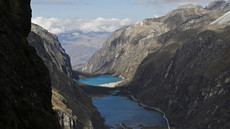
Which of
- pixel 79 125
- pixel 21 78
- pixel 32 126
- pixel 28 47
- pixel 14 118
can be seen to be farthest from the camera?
pixel 79 125

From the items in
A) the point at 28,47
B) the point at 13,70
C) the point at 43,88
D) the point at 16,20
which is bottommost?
the point at 43,88

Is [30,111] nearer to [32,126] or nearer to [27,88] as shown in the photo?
[32,126]

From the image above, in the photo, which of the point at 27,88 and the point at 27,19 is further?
the point at 27,19

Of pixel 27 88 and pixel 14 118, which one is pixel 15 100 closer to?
pixel 14 118

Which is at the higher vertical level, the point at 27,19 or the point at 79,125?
the point at 27,19

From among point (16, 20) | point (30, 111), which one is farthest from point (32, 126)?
point (16, 20)

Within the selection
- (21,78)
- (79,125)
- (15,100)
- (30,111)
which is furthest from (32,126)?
(79,125)

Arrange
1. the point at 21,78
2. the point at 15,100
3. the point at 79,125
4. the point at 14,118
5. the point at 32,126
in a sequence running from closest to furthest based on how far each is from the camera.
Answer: the point at 14,118 < the point at 15,100 < the point at 32,126 < the point at 21,78 < the point at 79,125
